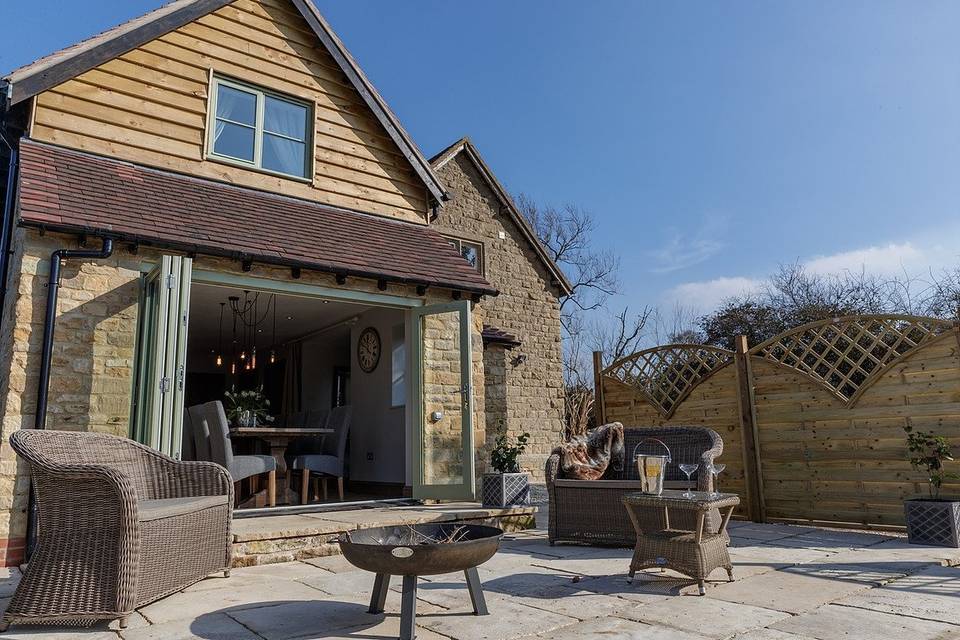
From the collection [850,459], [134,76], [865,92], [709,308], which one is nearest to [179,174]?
[134,76]

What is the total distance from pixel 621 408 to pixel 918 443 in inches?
123

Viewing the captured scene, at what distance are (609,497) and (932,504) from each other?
8.10 feet

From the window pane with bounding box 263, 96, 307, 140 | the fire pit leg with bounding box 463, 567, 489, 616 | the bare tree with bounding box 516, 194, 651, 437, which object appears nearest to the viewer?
the fire pit leg with bounding box 463, 567, 489, 616

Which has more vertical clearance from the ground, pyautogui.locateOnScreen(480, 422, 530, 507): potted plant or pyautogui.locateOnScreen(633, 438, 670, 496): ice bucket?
pyautogui.locateOnScreen(633, 438, 670, 496): ice bucket

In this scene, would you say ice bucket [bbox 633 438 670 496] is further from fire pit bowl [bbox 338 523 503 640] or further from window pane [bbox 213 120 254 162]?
window pane [bbox 213 120 254 162]

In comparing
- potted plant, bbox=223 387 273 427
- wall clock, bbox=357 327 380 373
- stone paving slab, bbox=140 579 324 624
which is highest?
wall clock, bbox=357 327 380 373

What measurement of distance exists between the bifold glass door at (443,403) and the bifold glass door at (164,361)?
235 centimetres

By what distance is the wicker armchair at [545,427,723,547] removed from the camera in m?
4.83

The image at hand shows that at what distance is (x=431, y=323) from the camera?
688 cm

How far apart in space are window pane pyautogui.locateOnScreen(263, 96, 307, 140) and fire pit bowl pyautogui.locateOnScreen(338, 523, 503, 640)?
536cm

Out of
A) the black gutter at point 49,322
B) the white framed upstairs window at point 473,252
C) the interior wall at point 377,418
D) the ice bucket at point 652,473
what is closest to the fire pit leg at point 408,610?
the ice bucket at point 652,473

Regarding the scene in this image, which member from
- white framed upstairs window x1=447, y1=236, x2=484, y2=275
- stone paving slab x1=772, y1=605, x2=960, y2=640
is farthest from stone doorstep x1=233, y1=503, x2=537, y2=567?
white framed upstairs window x1=447, y1=236, x2=484, y2=275

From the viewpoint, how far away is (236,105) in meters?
6.86

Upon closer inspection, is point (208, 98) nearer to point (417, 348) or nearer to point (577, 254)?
point (417, 348)
